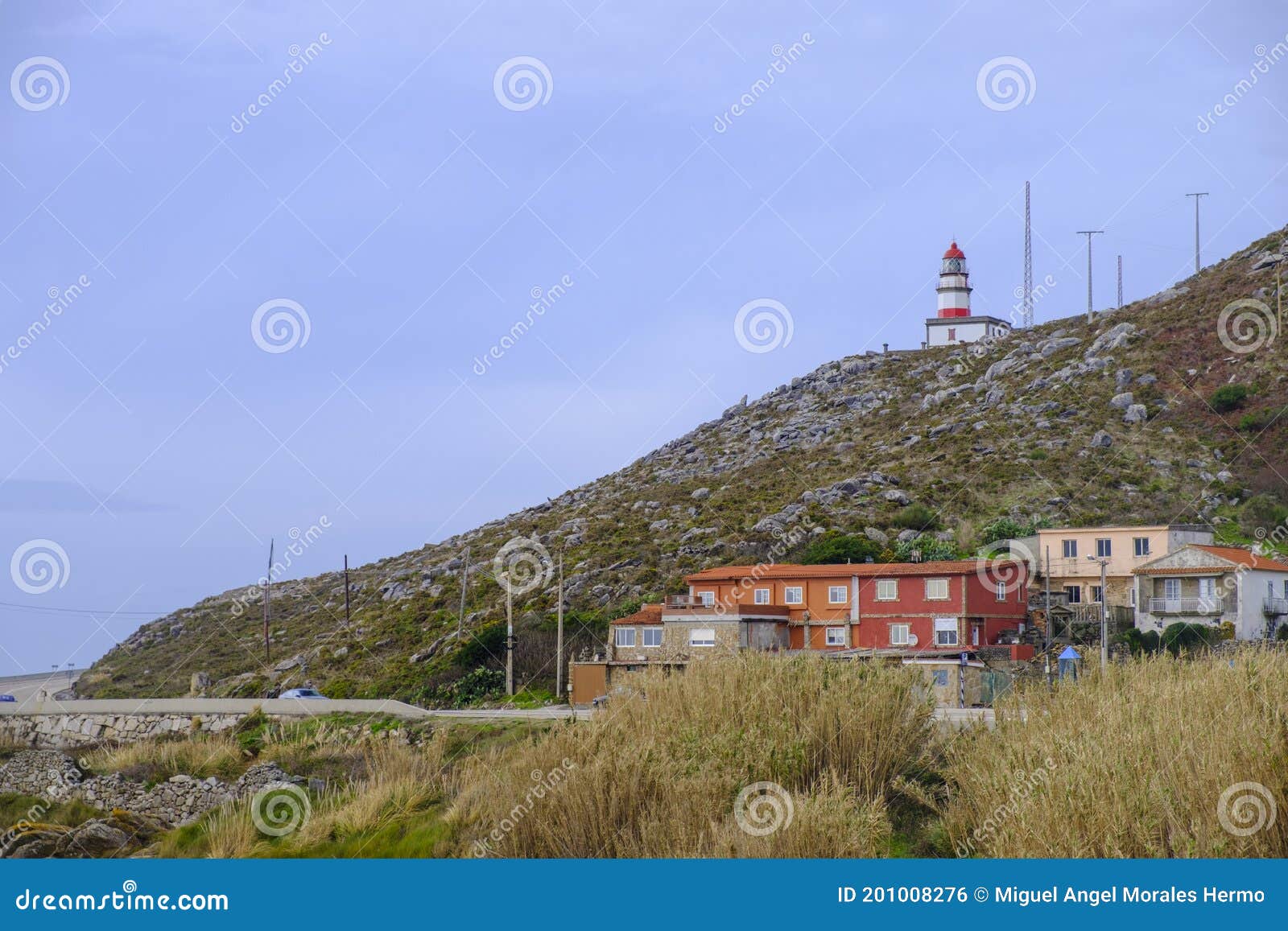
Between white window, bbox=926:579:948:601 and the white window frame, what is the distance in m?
0.61

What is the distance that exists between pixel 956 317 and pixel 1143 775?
87100 mm

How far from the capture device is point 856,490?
59.7 metres

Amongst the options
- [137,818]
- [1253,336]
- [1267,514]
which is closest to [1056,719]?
[137,818]

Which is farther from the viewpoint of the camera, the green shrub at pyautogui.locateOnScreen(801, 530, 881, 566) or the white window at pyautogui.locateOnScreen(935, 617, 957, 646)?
the green shrub at pyautogui.locateOnScreen(801, 530, 881, 566)

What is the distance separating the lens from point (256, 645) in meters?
61.2

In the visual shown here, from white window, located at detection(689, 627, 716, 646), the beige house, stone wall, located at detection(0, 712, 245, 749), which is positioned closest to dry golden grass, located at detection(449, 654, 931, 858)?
stone wall, located at detection(0, 712, 245, 749)

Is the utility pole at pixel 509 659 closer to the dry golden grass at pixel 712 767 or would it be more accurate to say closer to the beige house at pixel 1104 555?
the beige house at pixel 1104 555

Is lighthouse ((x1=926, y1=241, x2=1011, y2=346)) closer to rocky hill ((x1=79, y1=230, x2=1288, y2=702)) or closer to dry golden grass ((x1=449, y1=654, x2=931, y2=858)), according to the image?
rocky hill ((x1=79, y1=230, x2=1288, y2=702))

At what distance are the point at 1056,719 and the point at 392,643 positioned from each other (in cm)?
4025

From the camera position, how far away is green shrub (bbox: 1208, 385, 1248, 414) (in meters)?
63.8

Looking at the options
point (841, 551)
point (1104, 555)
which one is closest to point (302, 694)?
point (841, 551)

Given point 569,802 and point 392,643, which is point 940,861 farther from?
point 392,643

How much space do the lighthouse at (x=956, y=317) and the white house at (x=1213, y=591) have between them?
172ft

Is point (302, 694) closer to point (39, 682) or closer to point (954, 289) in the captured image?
point (39, 682)
